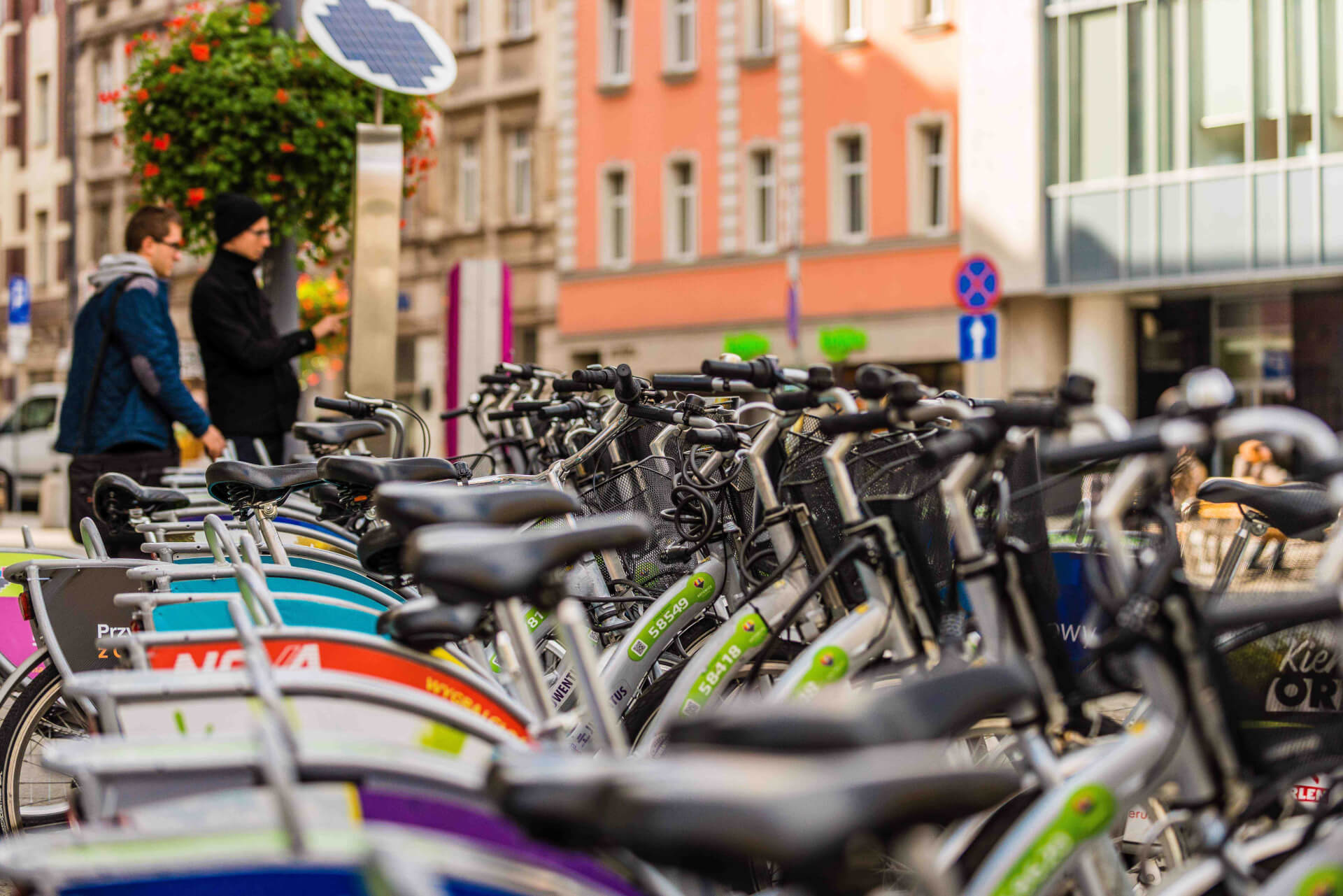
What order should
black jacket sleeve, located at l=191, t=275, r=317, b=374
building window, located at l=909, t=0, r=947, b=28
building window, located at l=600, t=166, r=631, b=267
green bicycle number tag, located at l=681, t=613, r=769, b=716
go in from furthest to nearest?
1. building window, located at l=600, t=166, r=631, b=267
2. building window, located at l=909, t=0, r=947, b=28
3. black jacket sleeve, located at l=191, t=275, r=317, b=374
4. green bicycle number tag, located at l=681, t=613, r=769, b=716

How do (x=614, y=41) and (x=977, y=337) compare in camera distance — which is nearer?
(x=977, y=337)

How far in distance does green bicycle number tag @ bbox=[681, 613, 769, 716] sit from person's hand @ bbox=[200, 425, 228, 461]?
10.5ft

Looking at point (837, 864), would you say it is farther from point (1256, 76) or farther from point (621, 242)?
point (621, 242)

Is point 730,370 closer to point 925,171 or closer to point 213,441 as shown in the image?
point 213,441

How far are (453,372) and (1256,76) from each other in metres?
15.8

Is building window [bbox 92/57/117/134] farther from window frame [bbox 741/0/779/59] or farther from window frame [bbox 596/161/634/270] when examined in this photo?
window frame [bbox 741/0/779/59]

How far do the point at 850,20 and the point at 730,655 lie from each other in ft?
81.0

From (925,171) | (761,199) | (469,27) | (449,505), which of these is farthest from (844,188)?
(449,505)

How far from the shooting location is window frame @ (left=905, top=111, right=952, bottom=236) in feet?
85.4

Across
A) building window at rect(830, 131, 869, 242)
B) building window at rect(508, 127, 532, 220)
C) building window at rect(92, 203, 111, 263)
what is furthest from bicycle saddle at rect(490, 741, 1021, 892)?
building window at rect(92, 203, 111, 263)

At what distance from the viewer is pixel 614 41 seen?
30.8m

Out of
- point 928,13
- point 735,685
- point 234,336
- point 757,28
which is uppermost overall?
point 757,28

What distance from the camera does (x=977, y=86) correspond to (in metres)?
25.0

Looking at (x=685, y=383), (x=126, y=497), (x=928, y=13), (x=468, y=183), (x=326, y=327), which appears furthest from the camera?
(x=468, y=183)
